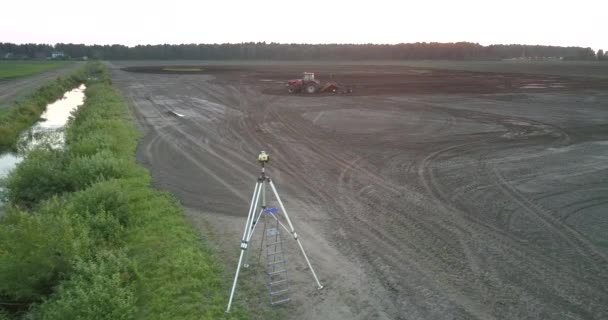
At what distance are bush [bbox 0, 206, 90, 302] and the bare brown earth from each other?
3.14 meters

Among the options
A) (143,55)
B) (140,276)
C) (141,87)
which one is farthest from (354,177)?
(143,55)

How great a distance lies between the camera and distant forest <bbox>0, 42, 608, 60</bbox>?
134125 mm

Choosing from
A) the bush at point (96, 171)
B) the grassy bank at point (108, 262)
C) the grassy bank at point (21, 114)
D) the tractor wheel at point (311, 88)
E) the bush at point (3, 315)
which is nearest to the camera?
the grassy bank at point (108, 262)

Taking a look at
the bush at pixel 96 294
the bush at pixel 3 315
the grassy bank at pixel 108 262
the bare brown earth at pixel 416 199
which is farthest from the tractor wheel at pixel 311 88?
the bush at pixel 3 315

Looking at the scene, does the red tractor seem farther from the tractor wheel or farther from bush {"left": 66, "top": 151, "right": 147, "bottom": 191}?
bush {"left": 66, "top": 151, "right": 147, "bottom": 191}

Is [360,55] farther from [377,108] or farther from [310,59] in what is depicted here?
[377,108]

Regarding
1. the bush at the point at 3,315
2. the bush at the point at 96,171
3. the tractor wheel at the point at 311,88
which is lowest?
the bush at the point at 3,315

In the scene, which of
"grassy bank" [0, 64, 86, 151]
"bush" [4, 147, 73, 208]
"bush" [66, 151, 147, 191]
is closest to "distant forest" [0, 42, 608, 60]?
Result: "grassy bank" [0, 64, 86, 151]

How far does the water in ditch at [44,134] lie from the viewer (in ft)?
65.7

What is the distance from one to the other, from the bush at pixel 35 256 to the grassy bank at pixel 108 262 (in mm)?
17

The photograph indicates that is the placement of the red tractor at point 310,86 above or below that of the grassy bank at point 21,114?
above

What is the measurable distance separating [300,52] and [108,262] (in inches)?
5339

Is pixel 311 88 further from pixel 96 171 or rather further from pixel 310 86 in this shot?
pixel 96 171

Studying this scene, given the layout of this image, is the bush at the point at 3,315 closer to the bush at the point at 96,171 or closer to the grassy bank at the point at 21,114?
the bush at the point at 96,171
